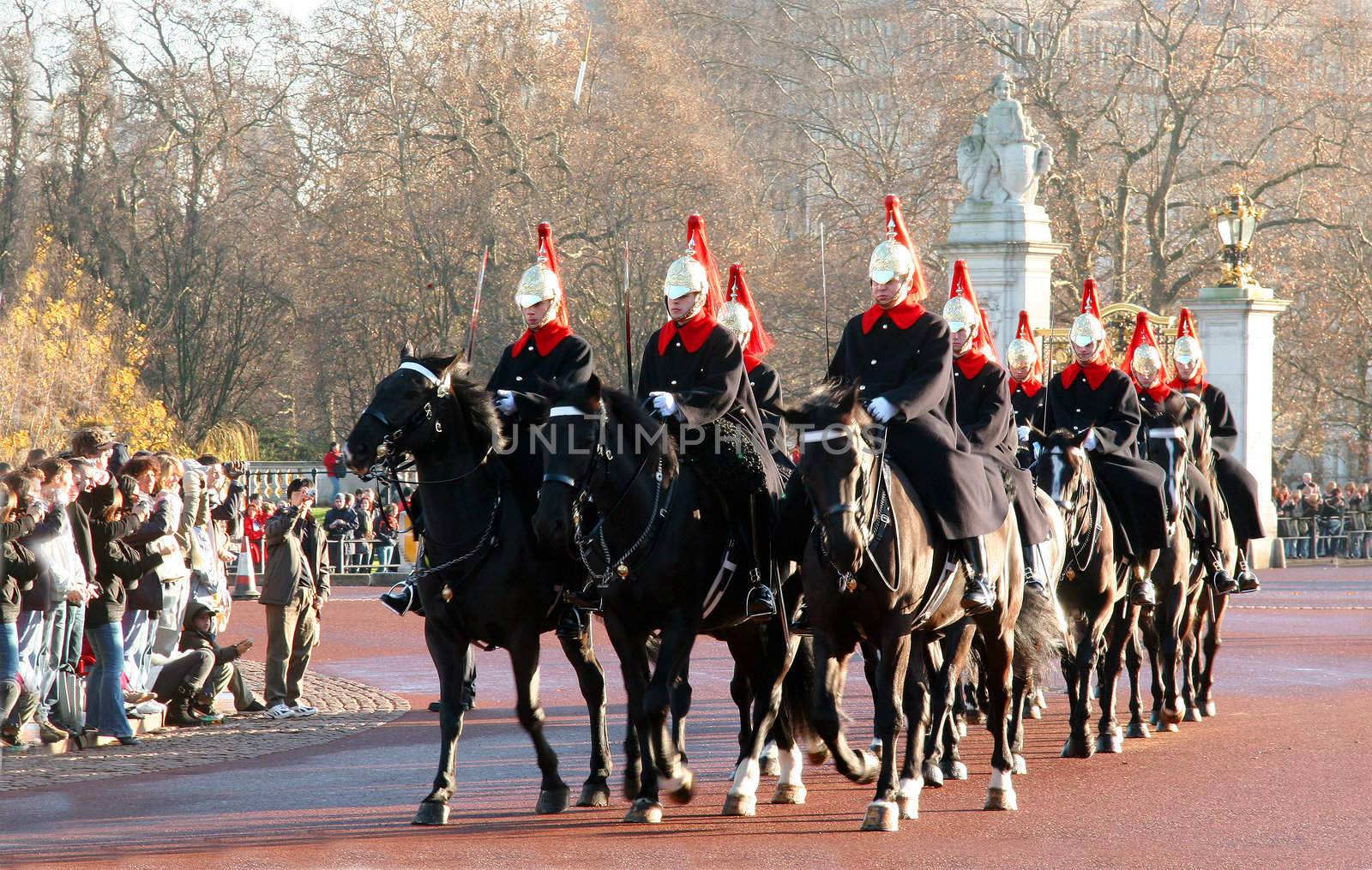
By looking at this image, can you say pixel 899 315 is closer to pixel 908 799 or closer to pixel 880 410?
pixel 880 410

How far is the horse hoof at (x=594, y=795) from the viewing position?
9.19m

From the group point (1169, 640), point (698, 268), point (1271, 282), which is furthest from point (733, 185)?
point (698, 268)

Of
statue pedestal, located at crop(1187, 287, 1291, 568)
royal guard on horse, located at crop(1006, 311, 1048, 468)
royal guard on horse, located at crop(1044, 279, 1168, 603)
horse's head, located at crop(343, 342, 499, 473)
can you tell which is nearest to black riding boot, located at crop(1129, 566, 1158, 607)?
royal guard on horse, located at crop(1044, 279, 1168, 603)

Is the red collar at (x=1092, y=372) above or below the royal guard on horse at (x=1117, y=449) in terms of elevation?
above

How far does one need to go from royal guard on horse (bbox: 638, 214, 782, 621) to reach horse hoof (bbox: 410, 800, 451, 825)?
1.75 metres

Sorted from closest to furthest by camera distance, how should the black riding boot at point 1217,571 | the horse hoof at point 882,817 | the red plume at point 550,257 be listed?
the horse hoof at point 882,817 → the red plume at point 550,257 → the black riding boot at point 1217,571

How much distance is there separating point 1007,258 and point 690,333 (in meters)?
16.8

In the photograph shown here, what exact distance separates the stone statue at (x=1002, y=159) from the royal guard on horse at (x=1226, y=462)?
10.5 m

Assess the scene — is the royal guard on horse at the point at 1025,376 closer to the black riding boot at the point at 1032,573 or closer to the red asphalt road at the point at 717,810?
the red asphalt road at the point at 717,810

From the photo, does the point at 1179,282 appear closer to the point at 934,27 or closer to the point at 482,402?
the point at 934,27

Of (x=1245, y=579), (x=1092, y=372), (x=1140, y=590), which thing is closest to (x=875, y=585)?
(x=1140, y=590)

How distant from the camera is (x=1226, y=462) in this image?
47.2 feet

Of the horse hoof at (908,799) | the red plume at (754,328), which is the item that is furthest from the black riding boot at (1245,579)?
the horse hoof at (908,799)

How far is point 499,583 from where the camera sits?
8953 mm
